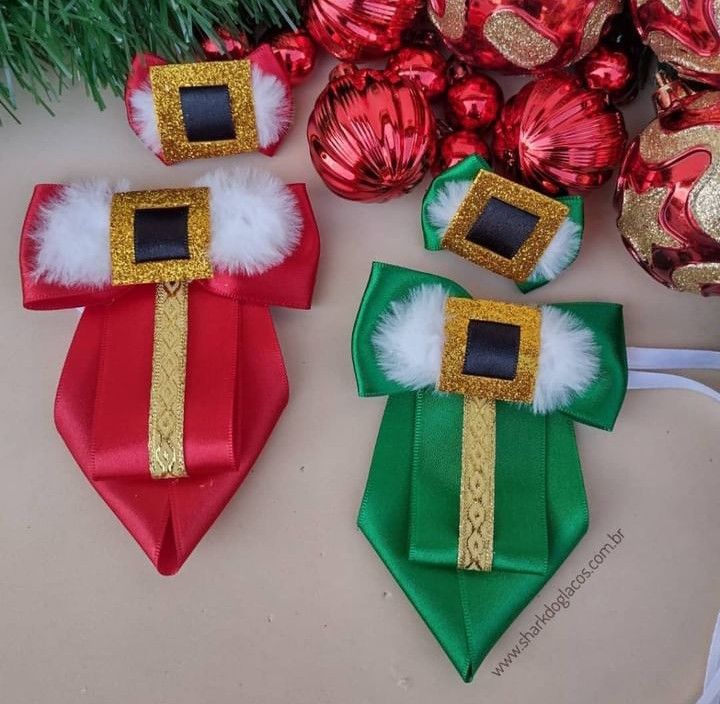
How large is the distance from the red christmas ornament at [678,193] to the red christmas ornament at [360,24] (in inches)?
9.8

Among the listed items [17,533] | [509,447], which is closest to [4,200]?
[17,533]

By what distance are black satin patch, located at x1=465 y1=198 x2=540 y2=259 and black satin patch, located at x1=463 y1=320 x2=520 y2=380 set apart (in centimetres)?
7

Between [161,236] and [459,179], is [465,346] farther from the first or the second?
[161,236]

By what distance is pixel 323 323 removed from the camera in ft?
2.69

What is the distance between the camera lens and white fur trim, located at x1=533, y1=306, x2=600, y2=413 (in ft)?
2.46

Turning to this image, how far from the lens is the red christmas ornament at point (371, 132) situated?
0.72 metres

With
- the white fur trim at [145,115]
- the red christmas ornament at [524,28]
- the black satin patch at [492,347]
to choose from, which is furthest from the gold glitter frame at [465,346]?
the white fur trim at [145,115]

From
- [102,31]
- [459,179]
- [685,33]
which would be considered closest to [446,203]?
[459,179]

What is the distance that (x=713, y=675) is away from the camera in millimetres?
789

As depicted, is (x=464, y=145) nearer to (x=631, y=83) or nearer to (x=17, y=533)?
(x=631, y=83)

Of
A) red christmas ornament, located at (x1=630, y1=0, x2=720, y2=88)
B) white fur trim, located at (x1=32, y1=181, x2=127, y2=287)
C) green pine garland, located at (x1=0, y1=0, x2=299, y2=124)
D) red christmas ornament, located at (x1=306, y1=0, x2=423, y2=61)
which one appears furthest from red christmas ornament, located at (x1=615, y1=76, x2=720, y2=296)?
white fur trim, located at (x1=32, y1=181, x2=127, y2=287)

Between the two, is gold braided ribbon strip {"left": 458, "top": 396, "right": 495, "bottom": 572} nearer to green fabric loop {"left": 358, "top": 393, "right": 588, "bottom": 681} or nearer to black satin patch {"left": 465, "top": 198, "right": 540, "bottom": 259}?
green fabric loop {"left": 358, "top": 393, "right": 588, "bottom": 681}

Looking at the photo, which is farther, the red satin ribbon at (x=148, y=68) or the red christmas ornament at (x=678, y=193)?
the red satin ribbon at (x=148, y=68)

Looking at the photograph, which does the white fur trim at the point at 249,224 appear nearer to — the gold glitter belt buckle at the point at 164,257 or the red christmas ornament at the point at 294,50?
the gold glitter belt buckle at the point at 164,257
